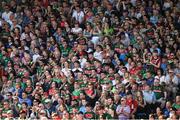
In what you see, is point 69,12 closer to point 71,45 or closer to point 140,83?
point 71,45

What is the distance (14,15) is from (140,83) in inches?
246

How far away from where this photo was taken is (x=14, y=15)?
2547cm

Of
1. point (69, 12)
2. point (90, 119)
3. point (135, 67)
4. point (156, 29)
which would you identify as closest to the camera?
point (90, 119)

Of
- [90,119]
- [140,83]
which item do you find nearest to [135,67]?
[140,83]

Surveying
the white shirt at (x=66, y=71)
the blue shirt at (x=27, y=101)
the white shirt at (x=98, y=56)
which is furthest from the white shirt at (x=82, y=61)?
the blue shirt at (x=27, y=101)

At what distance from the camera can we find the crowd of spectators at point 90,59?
67.5 feet

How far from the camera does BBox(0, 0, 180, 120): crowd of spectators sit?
20562mm

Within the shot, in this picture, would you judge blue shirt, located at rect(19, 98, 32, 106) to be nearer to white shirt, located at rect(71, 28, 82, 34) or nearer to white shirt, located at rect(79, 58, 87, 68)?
white shirt, located at rect(79, 58, 87, 68)

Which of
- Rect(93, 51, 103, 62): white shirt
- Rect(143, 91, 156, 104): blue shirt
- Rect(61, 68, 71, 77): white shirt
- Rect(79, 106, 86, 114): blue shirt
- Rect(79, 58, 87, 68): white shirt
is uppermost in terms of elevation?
Rect(93, 51, 103, 62): white shirt

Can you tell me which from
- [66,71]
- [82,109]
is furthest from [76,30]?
[82,109]

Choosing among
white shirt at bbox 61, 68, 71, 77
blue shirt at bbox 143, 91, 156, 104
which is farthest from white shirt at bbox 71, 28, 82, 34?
blue shirt at bbox 143, 91, 156, 104

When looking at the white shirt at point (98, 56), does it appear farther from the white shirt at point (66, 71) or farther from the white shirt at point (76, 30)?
the white shirt at point (76, 30)

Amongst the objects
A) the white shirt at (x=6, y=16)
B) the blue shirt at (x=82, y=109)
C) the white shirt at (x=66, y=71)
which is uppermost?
the white shirt at (x=6, y=16)

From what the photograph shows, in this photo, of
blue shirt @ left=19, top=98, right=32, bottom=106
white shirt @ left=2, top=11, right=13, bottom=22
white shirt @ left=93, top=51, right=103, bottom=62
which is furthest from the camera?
white shirt @ left=2, top=11, right=13, bottom=22
